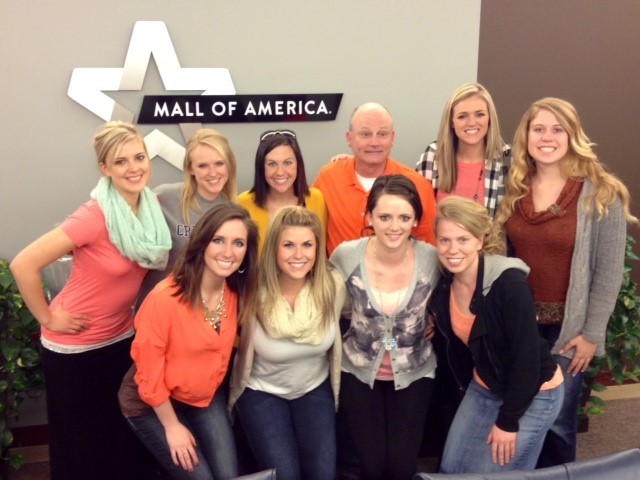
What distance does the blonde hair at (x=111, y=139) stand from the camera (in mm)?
2129

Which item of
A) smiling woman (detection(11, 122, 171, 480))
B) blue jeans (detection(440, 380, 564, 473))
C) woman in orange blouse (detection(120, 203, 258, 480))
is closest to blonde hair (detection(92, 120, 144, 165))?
smiling woman (detection(11, 122, 171, 480))

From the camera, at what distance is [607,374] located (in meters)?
3.60

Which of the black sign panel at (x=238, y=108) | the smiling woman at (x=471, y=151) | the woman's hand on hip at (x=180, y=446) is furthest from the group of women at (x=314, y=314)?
the black sign panel at (x=238, y=108)

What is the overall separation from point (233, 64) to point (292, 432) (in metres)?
1.74

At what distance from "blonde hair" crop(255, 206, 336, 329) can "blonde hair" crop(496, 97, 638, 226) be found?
0.73 m

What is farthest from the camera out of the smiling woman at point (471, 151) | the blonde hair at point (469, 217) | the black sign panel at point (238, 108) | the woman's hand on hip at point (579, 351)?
the black sign panel at point (238, 108)

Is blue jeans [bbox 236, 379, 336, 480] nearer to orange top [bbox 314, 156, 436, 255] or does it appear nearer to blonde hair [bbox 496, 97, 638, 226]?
orange top [bbox 314, 156, 436, 255]

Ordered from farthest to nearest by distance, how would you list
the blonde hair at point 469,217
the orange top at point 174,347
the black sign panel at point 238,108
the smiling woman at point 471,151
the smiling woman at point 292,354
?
the black sign panel at point 238,108 < the smiling woman at point 471,151 < the smiling woman at point 292,354 < the blonde hair at point 469,217 < the orange top at point 174,347

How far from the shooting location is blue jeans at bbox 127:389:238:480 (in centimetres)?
211

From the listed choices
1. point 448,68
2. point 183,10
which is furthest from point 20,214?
point 448,68

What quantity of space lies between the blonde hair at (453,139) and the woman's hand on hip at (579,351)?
0.80 meters

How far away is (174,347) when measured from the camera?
2033mm

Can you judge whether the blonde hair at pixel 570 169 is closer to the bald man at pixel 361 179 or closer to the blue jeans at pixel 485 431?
the bald man at pixel 361 179

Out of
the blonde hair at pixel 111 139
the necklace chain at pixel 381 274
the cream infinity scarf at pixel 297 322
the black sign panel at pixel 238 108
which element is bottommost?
the cream infinity scarf at pixel 297 322
